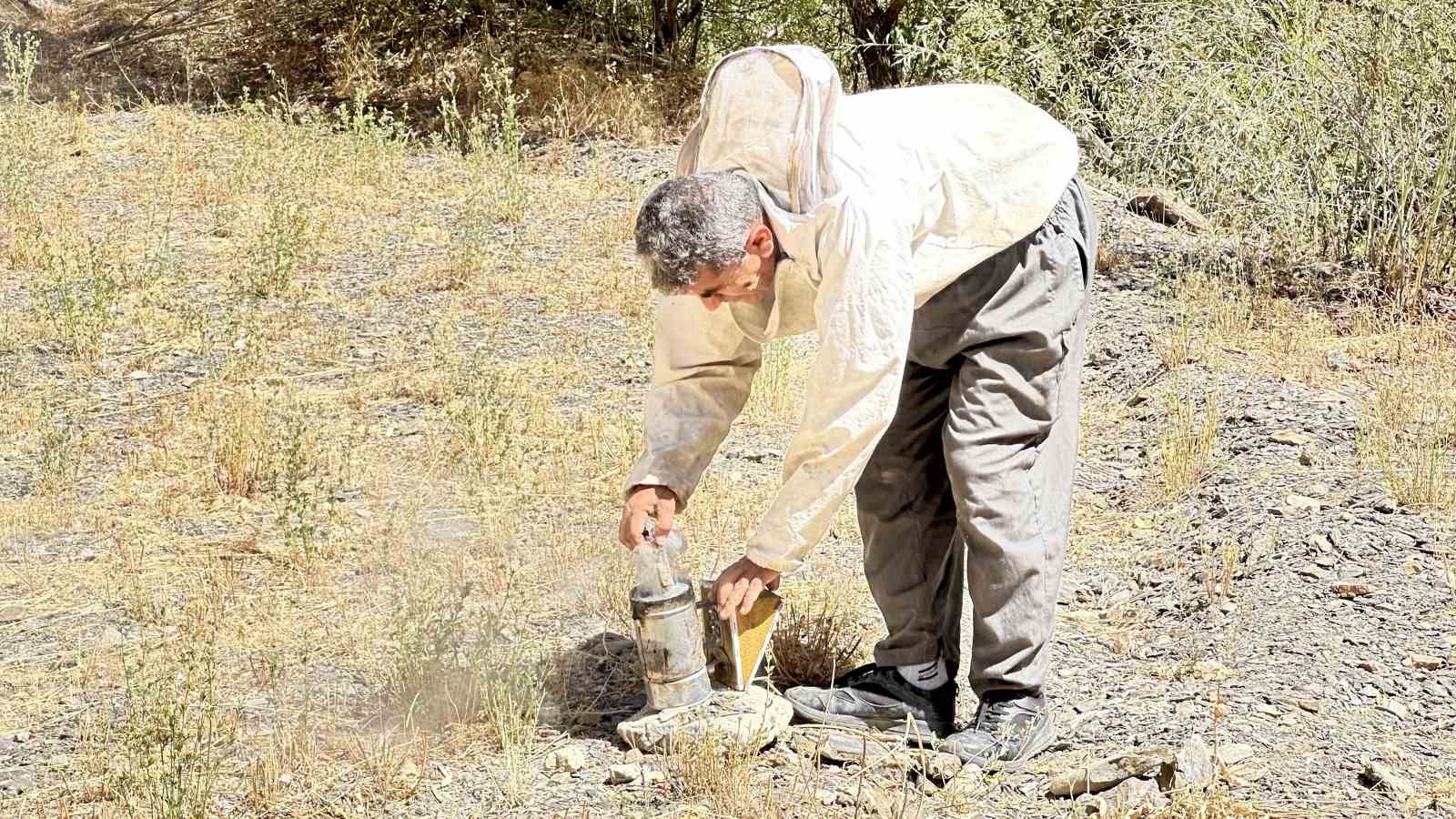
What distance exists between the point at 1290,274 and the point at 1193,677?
403cm

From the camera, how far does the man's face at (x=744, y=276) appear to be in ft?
9.66

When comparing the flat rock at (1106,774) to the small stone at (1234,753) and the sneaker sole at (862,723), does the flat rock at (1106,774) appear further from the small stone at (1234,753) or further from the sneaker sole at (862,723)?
the sneaker sole at (862,723)

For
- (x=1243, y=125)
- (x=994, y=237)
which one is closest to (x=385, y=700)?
(x=994, y=237)

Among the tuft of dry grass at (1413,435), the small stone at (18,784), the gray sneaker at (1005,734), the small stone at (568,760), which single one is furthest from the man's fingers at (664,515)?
the tuft of dry grass at (1413,435)

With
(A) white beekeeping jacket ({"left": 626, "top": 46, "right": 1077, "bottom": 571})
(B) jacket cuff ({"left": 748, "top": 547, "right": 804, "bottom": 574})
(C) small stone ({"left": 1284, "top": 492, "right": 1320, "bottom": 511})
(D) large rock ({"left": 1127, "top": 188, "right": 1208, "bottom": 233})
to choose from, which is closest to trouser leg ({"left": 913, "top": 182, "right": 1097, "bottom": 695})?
(A) white beekeeping jacket ({"left": 626, "top": 46, "right": 1077, "bottom": 571})

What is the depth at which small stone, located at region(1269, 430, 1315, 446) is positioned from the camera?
18.4 ft

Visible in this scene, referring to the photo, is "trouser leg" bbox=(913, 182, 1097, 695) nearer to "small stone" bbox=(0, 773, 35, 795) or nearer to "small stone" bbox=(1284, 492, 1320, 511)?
"small stone" bbox=(1284, 492, 1320, 511)

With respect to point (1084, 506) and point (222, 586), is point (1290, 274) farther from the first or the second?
point (222, 586)

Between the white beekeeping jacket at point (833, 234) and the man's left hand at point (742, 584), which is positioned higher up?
the white beekeeping jacket at point (833, 234)

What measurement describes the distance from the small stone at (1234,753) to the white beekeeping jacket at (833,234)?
3.87 ft

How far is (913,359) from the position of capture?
3.54 meters

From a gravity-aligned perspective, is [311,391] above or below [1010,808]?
above

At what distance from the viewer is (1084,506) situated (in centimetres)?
556

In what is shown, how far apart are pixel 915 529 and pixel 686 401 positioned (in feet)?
2.18
